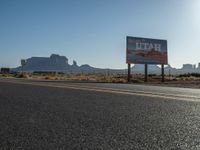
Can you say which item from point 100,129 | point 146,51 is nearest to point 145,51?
point 146,51

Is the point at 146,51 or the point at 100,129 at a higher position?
the point at 146,51

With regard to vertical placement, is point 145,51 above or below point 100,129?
above

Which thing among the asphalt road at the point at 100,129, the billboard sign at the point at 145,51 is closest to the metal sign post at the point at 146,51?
the billboard sign at the point at 145,51

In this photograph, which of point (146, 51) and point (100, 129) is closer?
point (100, 129)

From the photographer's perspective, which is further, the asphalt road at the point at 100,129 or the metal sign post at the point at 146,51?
the metal sign post at the point at 146,51

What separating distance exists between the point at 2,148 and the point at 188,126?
2.88 metres

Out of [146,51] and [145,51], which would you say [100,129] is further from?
[146,51]

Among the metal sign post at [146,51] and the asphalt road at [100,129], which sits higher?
the metal sign post at [146,51]

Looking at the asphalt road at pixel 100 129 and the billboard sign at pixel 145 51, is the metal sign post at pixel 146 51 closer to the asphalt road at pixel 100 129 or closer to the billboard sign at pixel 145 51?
the billboard sign at pixel 145 51

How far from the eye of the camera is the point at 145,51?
44500 mm

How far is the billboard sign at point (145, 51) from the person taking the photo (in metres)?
43.5

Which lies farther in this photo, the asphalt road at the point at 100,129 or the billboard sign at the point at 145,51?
the billboard sign at the point at 145,51

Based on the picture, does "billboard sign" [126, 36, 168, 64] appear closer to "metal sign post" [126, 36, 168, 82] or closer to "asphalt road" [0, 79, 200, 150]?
"metal sign post" [126, 36, 168, 82]

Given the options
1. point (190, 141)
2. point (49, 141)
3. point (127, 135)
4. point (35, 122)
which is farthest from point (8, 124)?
point (190, 141)
